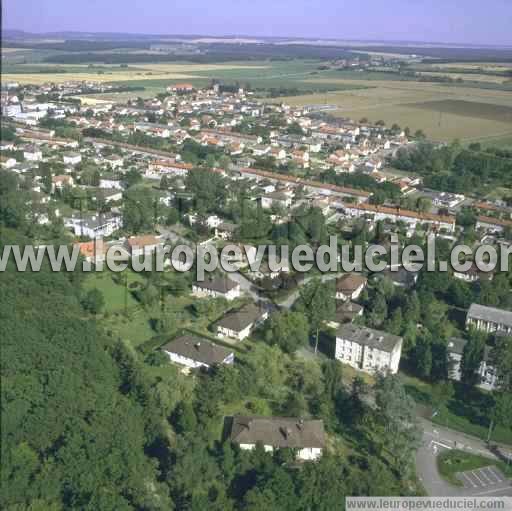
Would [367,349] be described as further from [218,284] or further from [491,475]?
[218,284]

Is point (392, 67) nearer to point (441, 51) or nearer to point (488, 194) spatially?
point (441, 51)

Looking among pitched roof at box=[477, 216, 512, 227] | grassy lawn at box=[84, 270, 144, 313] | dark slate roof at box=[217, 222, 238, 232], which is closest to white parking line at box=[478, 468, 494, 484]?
grassy lawn at box=[84, 270, 144, 313]

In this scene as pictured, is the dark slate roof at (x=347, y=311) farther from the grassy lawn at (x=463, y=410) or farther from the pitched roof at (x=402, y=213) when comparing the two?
the pitched roof at (x=402, y=213)

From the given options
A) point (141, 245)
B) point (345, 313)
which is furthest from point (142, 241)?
point (345, 313)

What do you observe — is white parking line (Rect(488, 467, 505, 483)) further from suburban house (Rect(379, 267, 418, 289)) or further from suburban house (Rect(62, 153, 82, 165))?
suburban house (Rect(62, 153, 82, 165))

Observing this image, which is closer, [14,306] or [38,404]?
[38,404]

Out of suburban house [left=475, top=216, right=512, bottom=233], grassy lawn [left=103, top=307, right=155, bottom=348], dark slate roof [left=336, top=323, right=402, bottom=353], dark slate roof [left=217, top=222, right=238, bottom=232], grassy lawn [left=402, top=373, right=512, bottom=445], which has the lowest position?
grassy lawn [left=402, top=373, right=512, bottom=445]

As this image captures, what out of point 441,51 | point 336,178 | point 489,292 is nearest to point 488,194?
point 336,178
